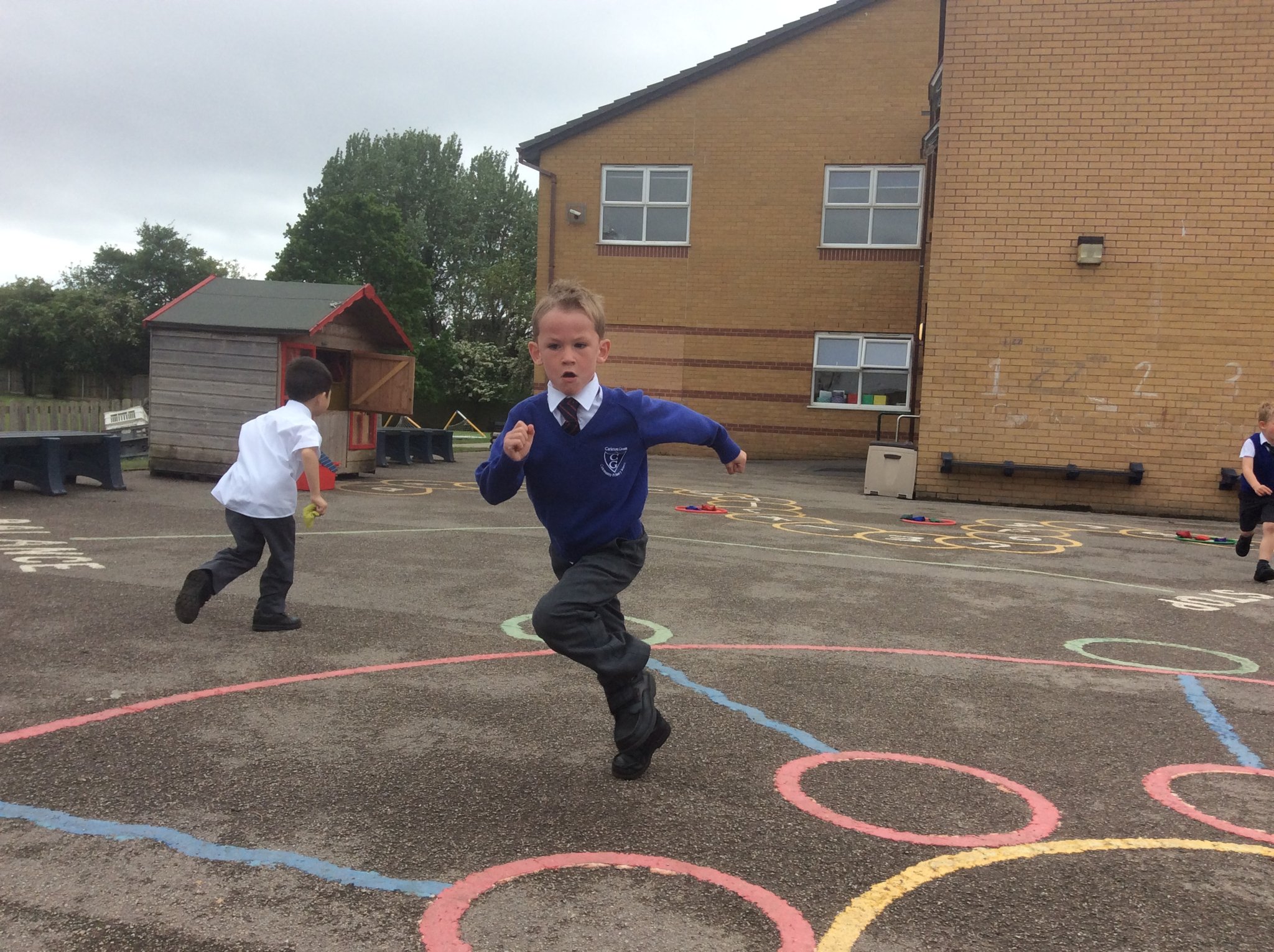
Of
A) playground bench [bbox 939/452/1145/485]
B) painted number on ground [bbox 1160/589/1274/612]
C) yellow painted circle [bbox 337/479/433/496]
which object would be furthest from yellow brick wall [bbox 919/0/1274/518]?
yellow painted circle [bbox 337/479/433/496]

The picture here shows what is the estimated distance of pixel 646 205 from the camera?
22.8 meters

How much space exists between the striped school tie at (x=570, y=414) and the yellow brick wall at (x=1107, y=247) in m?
11.3

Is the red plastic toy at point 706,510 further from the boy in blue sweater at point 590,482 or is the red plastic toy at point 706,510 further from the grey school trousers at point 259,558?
the boy in blue sweater at point 590,482

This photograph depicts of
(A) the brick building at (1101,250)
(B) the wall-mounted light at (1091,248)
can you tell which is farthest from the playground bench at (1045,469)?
(B) the wall-mounted light at (1091,248)

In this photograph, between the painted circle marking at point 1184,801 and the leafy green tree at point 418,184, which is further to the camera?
the leafy green tree at point 418,184

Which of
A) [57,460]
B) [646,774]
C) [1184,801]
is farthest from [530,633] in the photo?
[57,460]

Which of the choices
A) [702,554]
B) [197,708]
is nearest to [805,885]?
[197,708]

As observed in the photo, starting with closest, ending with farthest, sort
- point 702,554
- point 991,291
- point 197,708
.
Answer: point 197,708 → point 702,554 → point 991,291

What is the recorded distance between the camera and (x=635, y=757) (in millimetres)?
3369

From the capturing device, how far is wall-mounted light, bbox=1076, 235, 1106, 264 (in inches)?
517

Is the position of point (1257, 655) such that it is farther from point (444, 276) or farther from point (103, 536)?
point (444, 276)

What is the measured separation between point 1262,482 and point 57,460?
41.5ft

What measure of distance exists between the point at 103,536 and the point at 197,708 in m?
5.53

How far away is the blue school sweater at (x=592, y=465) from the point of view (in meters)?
3.39
